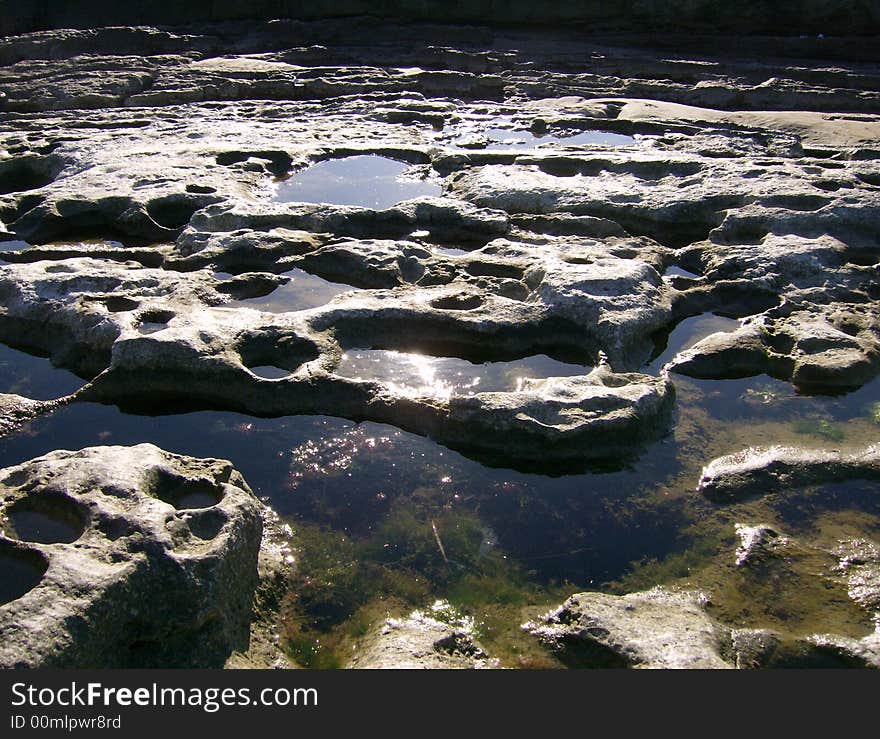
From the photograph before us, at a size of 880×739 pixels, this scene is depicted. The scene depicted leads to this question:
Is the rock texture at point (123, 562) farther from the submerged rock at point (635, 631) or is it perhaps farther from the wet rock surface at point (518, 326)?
the submerged rock at point (635, 631)

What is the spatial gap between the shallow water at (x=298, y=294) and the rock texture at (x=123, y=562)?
210 centimetres

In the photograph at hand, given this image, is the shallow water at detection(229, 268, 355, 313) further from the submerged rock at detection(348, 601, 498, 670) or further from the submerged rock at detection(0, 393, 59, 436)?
the submerged rock at detection(348, 601, 498, 670)

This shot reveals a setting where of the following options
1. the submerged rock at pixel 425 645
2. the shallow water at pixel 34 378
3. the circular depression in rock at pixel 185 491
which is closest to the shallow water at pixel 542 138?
the shallow water at pixel 34 378

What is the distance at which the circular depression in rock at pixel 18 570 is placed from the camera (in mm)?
2762

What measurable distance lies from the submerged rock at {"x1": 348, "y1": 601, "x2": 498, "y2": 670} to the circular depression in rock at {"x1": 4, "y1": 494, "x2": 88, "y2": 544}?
1.12m

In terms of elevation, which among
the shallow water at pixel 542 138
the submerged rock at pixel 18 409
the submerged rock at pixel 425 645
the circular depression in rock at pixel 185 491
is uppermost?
the shallow water at pixel 542 138

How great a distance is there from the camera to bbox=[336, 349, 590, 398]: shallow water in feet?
14.5

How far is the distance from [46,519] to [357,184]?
532 cm

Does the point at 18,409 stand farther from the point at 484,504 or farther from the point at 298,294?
the point at 484,504

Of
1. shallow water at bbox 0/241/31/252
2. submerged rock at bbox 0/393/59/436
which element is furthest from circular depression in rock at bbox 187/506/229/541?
shallow water at bbox 0/241/31/252

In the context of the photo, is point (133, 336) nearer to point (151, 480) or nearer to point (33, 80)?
point (151, 480)

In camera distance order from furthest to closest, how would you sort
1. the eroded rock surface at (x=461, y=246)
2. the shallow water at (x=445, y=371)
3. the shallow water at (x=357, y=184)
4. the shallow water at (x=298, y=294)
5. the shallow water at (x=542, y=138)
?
the shallow water at (x=542, y=138), the shallow water at (x=357, y=184), the shallow water at (x=298, y=294), the shallow water at (x=445, y=371), the eroded rock surface at (x=461, y=246)

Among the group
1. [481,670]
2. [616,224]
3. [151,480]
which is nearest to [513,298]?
[616,224]

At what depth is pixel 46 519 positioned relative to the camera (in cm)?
310
